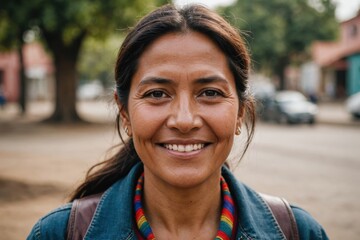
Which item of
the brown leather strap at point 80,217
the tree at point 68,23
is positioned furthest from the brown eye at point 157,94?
the tree at point 68,23

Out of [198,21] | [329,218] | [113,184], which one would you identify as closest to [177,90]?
[198,21]

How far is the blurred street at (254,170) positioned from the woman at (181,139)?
0.66 meters

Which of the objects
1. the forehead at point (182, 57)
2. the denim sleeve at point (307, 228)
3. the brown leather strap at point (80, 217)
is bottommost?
the denim sleeve at point (307, 228)

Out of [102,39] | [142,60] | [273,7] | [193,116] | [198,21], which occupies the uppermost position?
[273,7]

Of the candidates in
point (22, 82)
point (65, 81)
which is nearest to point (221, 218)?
point (65, 81)

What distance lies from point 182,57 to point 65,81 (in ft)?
63.5

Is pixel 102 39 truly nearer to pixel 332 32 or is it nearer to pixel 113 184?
pixel 113 184

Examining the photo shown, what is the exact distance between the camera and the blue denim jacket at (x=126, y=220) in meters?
1.81

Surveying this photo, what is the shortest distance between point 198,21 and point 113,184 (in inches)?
33.3

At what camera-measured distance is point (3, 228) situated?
17.9 feet

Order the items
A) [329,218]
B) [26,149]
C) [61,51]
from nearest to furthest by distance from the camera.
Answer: [329,218] → [26,149] → [61,51]

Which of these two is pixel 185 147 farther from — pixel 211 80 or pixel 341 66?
pixel 341 66

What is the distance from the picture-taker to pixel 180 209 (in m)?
2.01

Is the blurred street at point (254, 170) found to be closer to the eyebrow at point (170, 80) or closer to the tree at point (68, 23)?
the eyebrow at point (170, 80)
